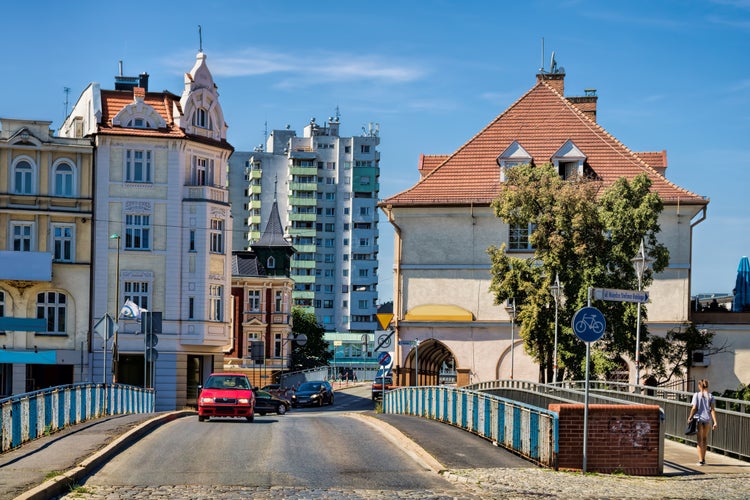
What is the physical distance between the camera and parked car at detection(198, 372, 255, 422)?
35.6 metres

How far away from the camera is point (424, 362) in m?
63.5

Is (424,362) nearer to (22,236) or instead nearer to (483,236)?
(483,236)

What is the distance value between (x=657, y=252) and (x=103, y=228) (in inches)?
1203

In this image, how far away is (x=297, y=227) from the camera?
17212 centimetres

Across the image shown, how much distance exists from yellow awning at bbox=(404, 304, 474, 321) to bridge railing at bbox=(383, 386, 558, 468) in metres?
21.3

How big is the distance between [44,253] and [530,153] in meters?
23.9

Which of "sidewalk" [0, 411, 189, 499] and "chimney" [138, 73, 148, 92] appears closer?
"sidewalk" [0, 411, 189, 499]

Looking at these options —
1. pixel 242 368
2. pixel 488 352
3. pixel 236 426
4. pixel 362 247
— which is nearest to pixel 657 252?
pixel 488 352

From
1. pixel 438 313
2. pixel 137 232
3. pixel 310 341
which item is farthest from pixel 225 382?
pixel 310 341

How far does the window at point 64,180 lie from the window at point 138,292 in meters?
5.36

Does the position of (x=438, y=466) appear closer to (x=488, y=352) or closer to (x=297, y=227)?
(x=488, y=352)

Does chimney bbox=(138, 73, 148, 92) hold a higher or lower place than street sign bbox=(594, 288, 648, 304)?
higher

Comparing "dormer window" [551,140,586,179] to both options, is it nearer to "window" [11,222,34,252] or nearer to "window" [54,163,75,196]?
"window" [54,163,75,196]

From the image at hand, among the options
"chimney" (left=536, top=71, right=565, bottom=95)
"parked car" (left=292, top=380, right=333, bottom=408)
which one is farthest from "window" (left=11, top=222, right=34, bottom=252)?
"chimney" (left=536, top=71, right=565, bottom=95)
